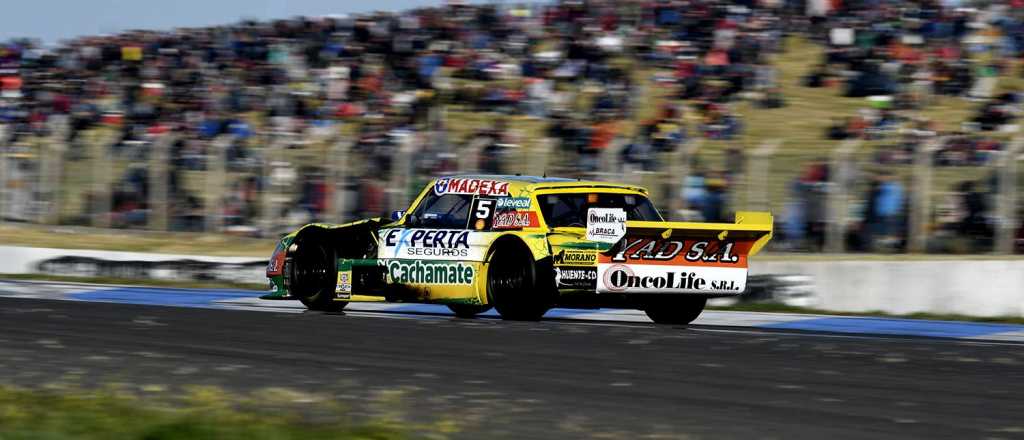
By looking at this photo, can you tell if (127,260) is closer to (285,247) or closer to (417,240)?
(285,247)

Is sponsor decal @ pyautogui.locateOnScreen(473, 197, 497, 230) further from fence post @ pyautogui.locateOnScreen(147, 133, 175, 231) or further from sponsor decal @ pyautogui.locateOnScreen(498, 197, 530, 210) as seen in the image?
fence post @ pyautogui.locateOnScreen(147, 133, 175, 231)

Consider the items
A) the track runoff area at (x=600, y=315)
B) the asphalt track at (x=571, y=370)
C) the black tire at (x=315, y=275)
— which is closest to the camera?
the asphalt track at (x=571, y=370)

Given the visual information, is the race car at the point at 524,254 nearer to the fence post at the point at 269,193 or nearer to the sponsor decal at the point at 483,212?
the sponsor decal at the point at 483,212

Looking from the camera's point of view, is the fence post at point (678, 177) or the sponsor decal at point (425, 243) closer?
the sponsor decal at point (425, 243)

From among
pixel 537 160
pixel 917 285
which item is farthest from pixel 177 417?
pixel 537 160

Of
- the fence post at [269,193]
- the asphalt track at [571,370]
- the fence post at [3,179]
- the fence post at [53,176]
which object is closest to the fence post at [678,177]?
the asphalt track at [571,370]

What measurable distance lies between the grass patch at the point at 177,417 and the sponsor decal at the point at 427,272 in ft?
15.2

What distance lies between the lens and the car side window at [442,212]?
463 inches

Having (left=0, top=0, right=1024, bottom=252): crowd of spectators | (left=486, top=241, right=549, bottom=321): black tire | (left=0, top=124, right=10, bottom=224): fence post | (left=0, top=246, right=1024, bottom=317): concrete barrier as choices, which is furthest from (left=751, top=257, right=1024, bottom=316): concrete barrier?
(left=0, top=124, right=10, bottom=224): fence post

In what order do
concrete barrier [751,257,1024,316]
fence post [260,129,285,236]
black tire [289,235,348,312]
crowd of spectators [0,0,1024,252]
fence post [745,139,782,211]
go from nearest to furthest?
black tire [289,235,348,312], concrete barrier [751,257,1024,316], fence post [745,139,782,211], crowd of spectators [0,0,1024,252], fence post [260,129,285,236]

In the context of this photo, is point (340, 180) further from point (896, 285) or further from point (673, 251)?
point (673, 251)

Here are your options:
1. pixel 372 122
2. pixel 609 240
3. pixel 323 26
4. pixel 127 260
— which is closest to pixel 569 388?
pixel 609 240

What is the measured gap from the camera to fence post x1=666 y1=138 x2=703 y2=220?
54.8ft

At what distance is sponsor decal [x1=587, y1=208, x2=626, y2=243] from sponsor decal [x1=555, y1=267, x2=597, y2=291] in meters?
0.24
